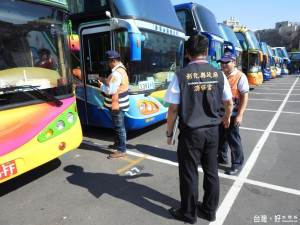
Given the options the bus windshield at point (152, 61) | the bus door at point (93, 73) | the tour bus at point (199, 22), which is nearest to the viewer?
the bus windshield at point (152, 61)

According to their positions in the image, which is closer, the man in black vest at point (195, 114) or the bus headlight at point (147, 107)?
the man in black vest at point (195, 114)

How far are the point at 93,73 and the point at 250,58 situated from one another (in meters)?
11.4

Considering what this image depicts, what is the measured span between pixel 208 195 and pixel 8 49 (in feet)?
10.1

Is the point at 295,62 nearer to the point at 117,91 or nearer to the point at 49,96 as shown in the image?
the point at 117,91

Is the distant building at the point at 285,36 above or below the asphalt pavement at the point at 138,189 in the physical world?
above

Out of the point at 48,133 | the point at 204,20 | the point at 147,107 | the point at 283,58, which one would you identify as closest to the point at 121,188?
the point at 48,133

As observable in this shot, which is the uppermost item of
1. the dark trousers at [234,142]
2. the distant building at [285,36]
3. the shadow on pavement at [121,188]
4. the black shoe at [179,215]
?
the distant building at [285,36]

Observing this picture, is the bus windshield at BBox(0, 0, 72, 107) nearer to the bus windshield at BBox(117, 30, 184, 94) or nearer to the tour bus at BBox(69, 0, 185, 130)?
the tour bus at BBox(69, 0, 185, 130)

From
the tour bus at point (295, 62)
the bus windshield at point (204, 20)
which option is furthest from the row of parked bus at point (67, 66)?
the tour bus at point (295, 62)

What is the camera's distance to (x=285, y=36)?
2100 inches

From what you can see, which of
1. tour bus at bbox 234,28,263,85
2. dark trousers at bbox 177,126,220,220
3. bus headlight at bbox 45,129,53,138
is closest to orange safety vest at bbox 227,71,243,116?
dark trousers at bbox 177,126,220,220

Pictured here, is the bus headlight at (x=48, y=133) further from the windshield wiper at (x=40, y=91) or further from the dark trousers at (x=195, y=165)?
the dark trousers at (x=195, y=165)

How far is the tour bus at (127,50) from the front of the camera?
15.0 ft

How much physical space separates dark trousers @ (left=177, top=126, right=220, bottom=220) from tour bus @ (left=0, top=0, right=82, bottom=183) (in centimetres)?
193
